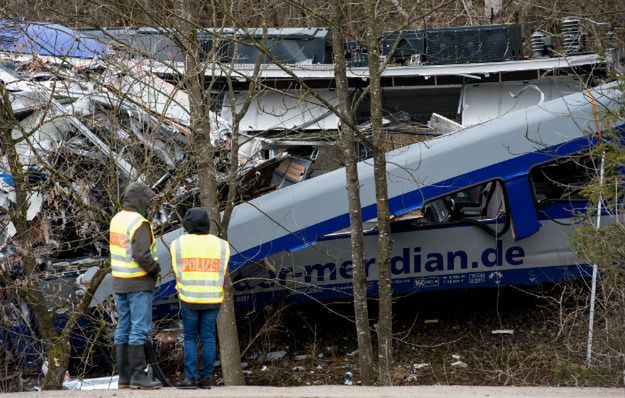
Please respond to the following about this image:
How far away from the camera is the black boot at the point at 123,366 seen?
7074mm

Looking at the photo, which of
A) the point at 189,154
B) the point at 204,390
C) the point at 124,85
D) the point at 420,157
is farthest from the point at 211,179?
the point at 204,390

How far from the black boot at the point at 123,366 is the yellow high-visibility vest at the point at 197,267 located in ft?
1.92

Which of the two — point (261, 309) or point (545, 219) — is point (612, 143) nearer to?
point (545, 219)

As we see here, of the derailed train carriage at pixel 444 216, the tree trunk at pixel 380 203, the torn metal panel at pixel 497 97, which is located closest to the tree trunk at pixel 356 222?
the tree trunk at pixel 380 203

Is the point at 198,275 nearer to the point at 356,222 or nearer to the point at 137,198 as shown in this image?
the point at 137,198

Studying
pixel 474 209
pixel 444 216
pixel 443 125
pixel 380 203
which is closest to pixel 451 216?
pixel 444 216

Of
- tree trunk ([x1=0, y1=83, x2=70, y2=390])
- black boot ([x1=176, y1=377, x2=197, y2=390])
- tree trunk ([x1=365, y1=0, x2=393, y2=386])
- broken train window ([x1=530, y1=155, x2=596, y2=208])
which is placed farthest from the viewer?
broken train window ([x1=530, y1=155, x2=596, y2=208])

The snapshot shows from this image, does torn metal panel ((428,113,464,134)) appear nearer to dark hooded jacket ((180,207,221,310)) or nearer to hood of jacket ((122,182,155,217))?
dark hooded jacket ((180,207,221,310))

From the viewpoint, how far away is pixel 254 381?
12.1m

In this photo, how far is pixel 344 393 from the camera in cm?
680

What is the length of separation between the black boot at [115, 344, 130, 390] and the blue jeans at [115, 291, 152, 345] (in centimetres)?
5

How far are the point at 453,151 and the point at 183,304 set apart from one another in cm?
571

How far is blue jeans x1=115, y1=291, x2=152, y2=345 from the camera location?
7020 mm

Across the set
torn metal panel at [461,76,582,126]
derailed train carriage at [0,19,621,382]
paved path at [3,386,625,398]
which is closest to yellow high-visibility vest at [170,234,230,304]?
paved path at [3,386,625,398]
